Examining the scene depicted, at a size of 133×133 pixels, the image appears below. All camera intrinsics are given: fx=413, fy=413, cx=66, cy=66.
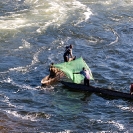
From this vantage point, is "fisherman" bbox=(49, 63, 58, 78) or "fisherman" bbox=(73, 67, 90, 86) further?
"fisherman" bbox=(49, 63, 58, 78)

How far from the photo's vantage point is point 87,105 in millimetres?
25344

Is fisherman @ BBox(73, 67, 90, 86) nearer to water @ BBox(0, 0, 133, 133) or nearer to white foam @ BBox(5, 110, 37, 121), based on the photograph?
water @ BBox(0, 0, 133, 133)

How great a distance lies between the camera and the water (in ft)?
75.5

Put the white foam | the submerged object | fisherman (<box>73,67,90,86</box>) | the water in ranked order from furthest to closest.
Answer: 1. fisherman (<box>73,67,90,86</box>)
2. the submerged object
3. the water
4. the white foam

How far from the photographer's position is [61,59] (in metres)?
32.6

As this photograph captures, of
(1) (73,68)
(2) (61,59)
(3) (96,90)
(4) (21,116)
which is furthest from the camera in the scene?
(2) (61,59)

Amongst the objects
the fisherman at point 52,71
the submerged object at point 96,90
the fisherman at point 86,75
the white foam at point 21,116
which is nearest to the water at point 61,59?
the white foam at point 21,116

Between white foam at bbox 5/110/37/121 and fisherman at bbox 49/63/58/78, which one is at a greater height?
fisherman at bbox 49/63/58/78

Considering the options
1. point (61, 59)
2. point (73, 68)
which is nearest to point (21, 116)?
point (73, 68)

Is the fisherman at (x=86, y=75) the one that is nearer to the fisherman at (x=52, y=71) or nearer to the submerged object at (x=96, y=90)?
the submerged object at (x=96, y=90)

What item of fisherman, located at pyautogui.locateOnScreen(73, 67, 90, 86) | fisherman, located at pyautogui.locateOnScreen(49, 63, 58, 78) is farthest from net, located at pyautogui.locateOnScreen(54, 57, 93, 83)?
fisherman, located at pyautogui.locateOnScreen(73, 67, 90, 86)

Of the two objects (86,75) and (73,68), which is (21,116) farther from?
(73,68)

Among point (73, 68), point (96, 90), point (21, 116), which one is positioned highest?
point (73, 68)

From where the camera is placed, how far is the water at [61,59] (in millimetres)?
23016
